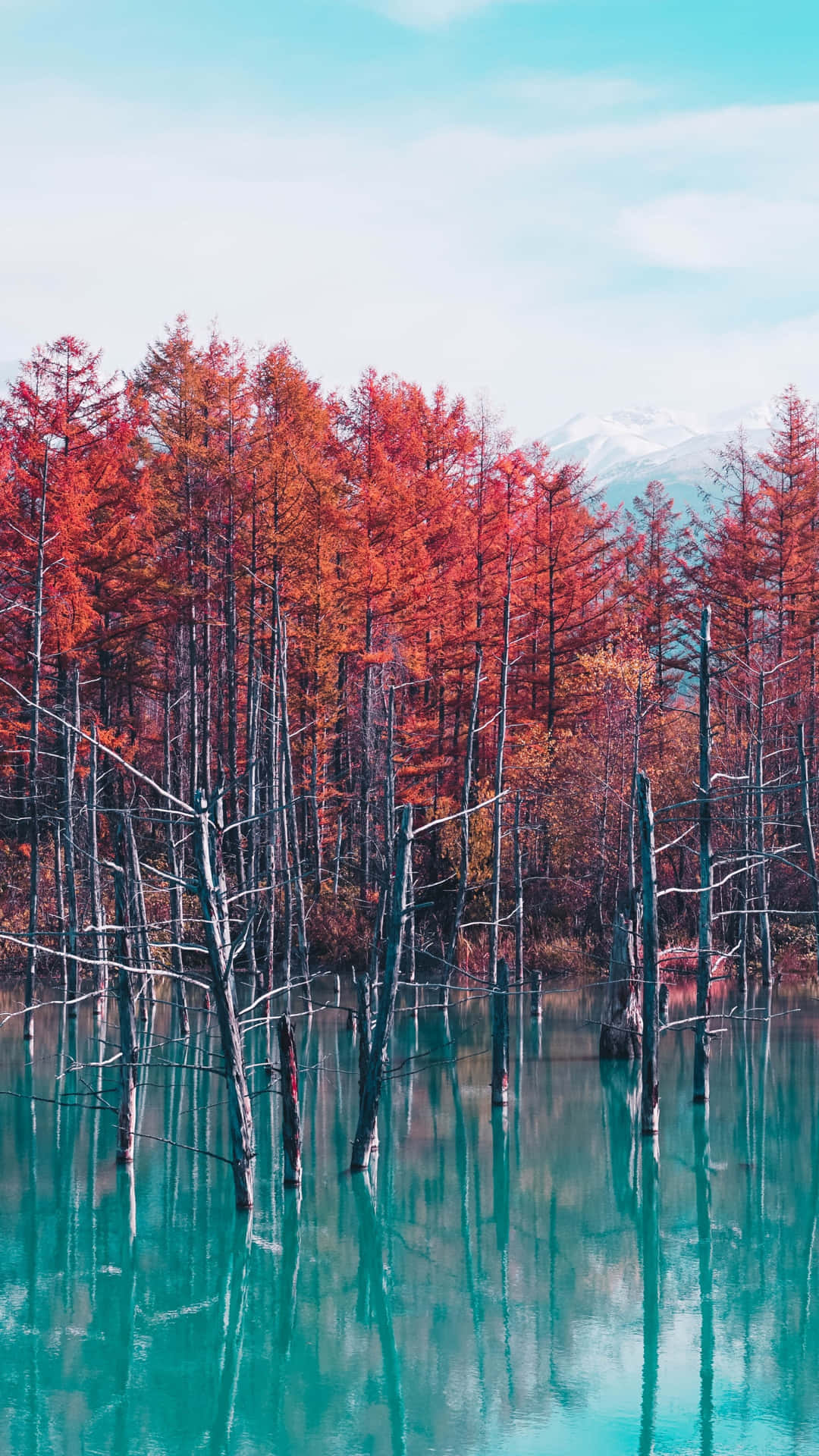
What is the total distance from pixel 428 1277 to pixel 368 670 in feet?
72.6

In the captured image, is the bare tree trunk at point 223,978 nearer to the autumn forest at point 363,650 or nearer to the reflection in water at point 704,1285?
the reflection in water at point 704,1285

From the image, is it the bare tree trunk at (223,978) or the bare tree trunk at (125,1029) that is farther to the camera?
the bare tree trunk at (125,1029)

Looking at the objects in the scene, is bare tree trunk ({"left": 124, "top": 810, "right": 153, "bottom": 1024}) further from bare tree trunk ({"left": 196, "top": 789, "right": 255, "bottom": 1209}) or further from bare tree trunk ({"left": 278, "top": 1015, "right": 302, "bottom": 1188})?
bare tree trunk ({"left": 278, "top": 1015, "right": 302, "bottom": 1188})

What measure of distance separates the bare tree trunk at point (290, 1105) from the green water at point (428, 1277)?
Result: 0.36 meters

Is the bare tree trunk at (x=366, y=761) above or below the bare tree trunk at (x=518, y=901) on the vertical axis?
above

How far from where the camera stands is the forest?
32062mm

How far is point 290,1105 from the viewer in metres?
16.1

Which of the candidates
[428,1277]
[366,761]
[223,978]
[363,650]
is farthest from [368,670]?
[428,1277]

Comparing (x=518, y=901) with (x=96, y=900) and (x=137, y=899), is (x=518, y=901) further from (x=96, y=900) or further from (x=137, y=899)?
(x=137, y=899)

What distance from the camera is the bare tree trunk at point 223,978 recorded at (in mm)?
13859

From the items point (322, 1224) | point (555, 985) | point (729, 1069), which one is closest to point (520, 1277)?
point (322, 1224)

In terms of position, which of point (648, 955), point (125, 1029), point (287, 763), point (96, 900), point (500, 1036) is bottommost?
point (500, 1036)

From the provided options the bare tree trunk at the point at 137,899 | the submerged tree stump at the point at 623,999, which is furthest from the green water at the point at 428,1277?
the bare tree trunk at the point at 137,899

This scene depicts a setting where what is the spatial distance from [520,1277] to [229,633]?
77.9 feet
